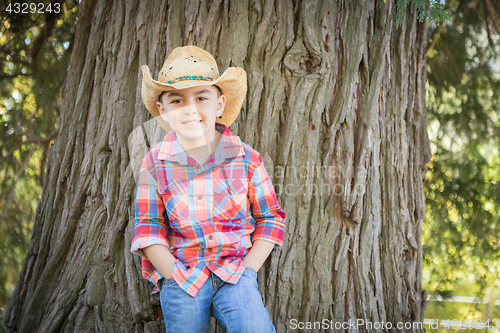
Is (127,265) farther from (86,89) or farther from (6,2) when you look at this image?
(6,2)

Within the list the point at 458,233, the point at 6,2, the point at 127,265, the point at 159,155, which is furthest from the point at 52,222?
the point at 458,233

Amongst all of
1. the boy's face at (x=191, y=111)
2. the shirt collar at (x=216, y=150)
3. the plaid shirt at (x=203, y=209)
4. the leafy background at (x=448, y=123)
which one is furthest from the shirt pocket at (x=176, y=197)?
the leafy background at (x=448, y=123)

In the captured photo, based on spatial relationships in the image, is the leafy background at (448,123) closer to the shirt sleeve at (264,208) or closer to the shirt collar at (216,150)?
the shirt collar at (216,150)

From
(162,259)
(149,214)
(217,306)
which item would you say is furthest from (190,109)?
(217,306)

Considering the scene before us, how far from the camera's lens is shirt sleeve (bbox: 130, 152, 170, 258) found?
185cm

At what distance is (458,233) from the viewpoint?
13.4 feet

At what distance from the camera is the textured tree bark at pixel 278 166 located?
7.68ft

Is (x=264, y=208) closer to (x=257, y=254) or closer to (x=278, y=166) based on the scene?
(x=257, y=254)

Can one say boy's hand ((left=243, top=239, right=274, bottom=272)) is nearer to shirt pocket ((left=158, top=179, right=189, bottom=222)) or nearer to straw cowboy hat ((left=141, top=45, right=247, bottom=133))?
shirt pocket ((left=158, top=179, right=189, bottom=222))

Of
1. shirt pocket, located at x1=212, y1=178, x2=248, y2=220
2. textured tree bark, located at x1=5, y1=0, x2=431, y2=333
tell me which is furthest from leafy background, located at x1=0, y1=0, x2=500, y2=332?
shirt pocket, located at x1=212, y1=178, x2=248, y2=220

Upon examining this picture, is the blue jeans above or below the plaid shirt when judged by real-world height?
below

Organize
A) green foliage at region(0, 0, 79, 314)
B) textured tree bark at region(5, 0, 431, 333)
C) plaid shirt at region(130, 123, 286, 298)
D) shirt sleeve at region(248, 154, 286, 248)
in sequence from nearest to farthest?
plaid shirt at region(130, 123, 286, 298), shirt sleeve at region(248, 154, 286, 248), textured tree bark at region(5, 0, 431, 333), green foliage at region(0, 0, 79, 314)

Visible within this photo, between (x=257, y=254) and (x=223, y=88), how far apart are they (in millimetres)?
910

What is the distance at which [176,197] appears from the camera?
1896 millimetres
